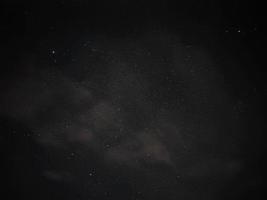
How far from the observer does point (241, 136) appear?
33.5 feet

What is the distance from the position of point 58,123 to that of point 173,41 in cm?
521

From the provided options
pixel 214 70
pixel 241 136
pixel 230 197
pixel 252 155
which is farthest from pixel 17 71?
pixel 230 197

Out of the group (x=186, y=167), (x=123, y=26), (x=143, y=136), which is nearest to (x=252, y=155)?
(x=186, y=167)

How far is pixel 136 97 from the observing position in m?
8.38

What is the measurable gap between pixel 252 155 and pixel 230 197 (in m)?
3.49

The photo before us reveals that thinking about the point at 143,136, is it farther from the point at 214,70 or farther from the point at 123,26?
the point at 123,26

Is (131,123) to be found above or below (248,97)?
below

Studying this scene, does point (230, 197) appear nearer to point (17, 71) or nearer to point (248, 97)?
point (248, 97)

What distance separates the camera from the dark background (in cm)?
671

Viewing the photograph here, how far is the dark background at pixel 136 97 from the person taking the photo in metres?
6.71

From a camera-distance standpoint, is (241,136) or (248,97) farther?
(241,136)

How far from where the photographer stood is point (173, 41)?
23.2 feet

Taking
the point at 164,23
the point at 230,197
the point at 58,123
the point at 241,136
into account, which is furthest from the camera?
the point at 230,197

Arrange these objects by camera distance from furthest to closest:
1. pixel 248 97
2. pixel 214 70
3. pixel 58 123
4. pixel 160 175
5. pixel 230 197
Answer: pixel 230 197 < pixel 160 175 < pixel 58 123 < pixel 248 97 < pixel 214 70
